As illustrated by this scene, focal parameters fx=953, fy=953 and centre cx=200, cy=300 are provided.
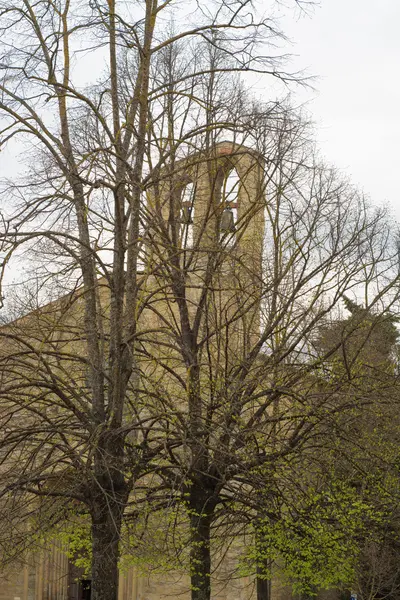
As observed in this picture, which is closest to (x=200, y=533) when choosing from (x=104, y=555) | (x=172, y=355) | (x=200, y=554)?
(x=200, y=554)

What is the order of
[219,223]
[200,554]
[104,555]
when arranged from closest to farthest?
[104,555]
[200,554]
[219,223]

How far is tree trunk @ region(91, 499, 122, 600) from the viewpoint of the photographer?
11.9 metres

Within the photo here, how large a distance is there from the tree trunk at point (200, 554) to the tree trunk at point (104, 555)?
86.6 inches

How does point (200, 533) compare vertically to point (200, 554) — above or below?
above

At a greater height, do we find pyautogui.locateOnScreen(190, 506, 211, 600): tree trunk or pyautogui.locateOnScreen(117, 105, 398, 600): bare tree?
pyautogui.locateOnScreen(117, 105, 398, 600): bare tree

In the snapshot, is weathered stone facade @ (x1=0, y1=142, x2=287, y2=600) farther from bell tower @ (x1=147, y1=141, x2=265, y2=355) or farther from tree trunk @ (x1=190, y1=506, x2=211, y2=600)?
tree trunk @ (x1=190, y1=506, x2=211, y2=600)

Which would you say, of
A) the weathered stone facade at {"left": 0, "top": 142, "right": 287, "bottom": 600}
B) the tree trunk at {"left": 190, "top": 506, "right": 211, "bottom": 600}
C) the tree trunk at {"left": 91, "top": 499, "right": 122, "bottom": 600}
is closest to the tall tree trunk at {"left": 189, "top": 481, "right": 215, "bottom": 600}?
the tree trunk at {"left": 190, "top": 506, "right": 211, "bottom": 600}

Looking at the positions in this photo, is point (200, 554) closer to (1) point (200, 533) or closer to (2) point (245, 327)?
(1) point (200, 533)

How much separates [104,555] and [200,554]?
298 centimetres

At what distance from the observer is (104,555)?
39.1 ft

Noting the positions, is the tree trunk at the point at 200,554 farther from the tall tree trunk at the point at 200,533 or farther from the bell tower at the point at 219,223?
the bell tower at the point at 219,223

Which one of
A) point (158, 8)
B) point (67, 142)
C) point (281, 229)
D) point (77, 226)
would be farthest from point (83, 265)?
point (281, 229)

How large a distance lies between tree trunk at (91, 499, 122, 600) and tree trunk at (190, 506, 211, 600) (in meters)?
2.20

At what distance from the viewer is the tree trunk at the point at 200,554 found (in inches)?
563
